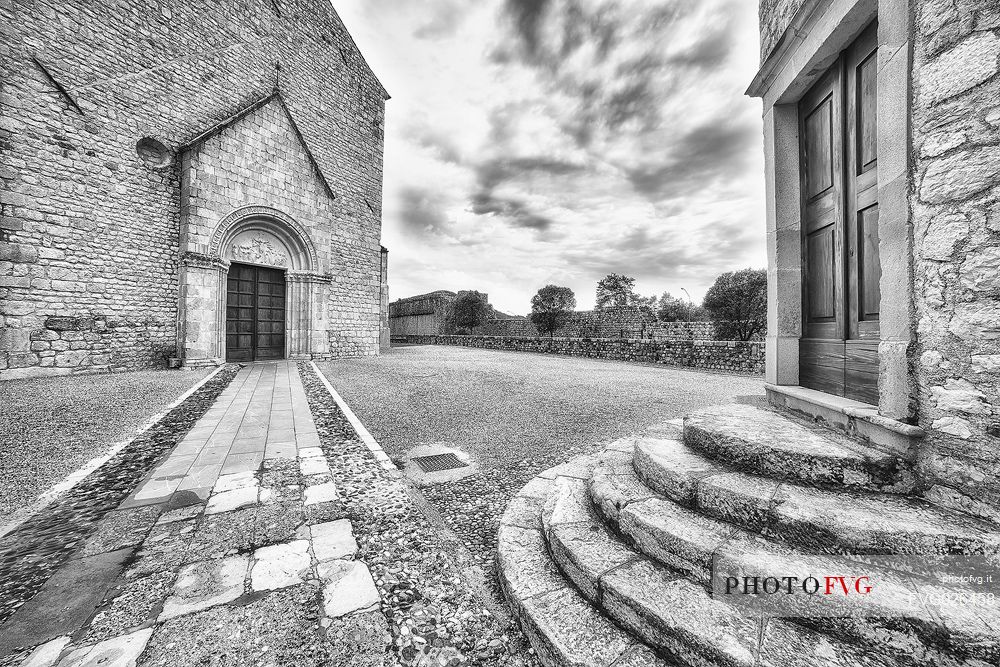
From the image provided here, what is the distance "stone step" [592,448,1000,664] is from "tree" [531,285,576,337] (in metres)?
17.9

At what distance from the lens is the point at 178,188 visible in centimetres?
823

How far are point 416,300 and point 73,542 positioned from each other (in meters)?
28.7

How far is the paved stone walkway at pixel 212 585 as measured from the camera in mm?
1231

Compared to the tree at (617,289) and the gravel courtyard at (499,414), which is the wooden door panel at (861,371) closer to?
the gravel courtyard at (499,414)

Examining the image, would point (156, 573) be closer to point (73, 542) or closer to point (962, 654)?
point (73, 542)

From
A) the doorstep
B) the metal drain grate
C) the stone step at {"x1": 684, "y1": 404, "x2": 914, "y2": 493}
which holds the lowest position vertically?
the metal drain grate

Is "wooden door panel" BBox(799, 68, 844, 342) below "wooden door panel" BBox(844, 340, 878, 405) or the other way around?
the other way around

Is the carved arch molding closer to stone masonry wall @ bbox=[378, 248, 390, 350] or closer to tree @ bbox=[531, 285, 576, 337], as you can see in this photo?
stone masonry wall @ bbox=[378, 248, 390, 350]

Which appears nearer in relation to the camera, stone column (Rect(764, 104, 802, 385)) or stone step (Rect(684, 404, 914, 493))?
stone step (Rect(684, 404, 914, 493))

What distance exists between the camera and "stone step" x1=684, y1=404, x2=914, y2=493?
1548mm

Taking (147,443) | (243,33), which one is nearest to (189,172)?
(243,33)

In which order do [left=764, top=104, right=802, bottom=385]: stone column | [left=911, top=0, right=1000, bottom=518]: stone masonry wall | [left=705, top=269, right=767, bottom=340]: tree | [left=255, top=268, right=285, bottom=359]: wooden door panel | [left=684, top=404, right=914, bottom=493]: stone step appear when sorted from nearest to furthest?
1. [left=911, top=0, right=1000, bottom=518]: stone masonry wall
2. [left=684, top=404, right=914, bottom=493]: stone step
3. [left=764, top=104, right=802, bottom=385]: stone column
4. [left=255, top=268, right=285, bottom=359]: wooden door panel
5. [left=705, top=269, right=767, bottom=340]: tree

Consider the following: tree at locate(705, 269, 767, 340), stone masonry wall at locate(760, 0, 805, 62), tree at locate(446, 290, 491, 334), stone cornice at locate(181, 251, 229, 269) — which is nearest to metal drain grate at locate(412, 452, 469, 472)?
stone masonry wall at locate(760, 0, 805, 62)

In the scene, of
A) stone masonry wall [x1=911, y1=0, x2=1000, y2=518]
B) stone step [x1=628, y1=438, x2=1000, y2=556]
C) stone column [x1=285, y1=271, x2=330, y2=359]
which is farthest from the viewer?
stone column [x1=285, y1=271, x2=330, y2=359]
